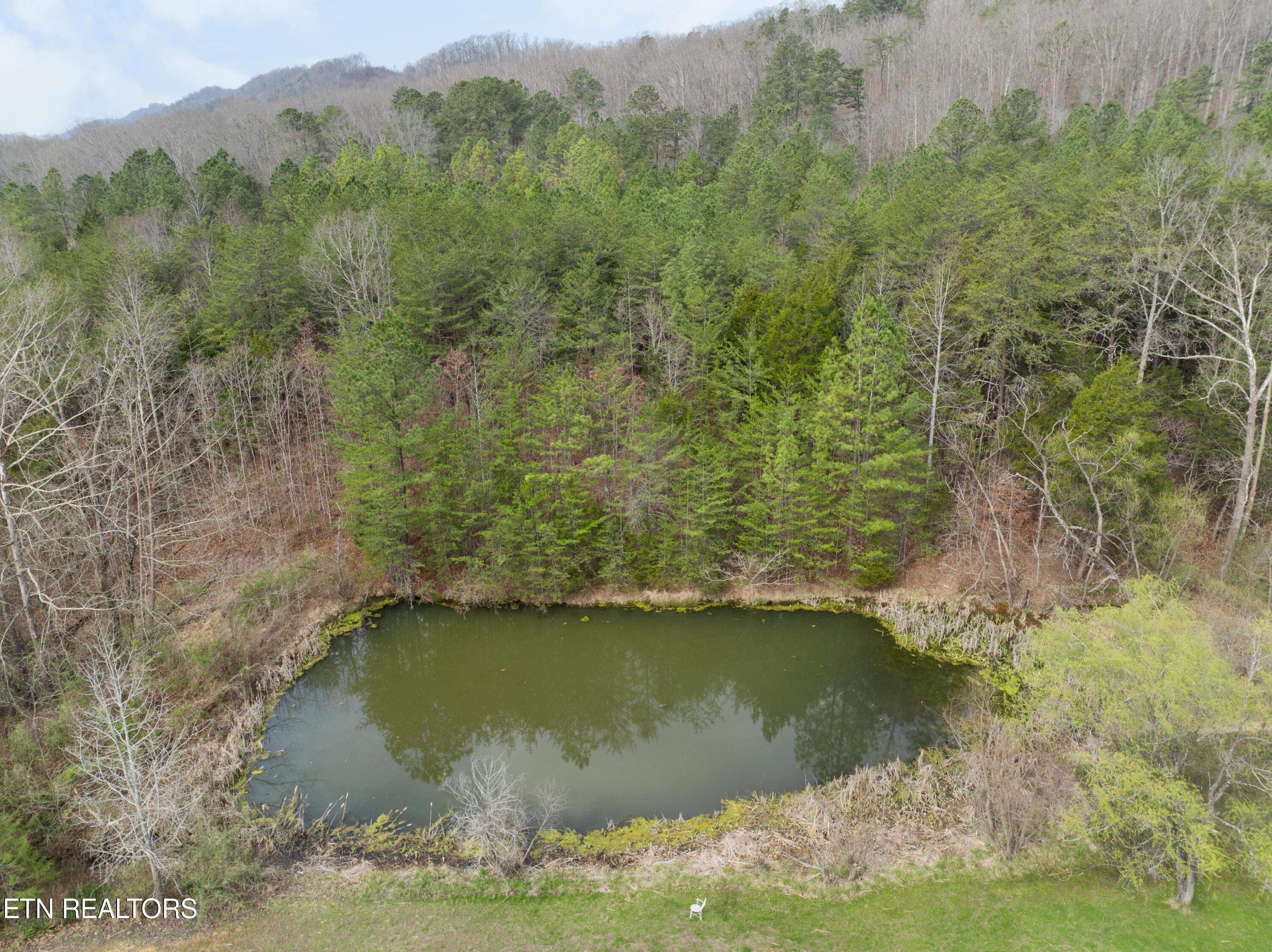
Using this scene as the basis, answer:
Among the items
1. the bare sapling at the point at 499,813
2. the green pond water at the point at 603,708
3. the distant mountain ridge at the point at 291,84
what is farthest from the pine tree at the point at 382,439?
the distant mountain ridge at the point at 291,84

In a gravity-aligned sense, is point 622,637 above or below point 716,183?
below

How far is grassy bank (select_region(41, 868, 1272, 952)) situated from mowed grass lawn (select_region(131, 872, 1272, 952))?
0.02 meters

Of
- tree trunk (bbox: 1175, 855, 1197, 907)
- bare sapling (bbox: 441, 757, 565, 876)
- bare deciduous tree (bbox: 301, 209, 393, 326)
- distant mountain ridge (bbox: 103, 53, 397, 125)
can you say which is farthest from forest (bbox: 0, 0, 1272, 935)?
distant mountain ridge (bbox: 103, 53, 397, 125)

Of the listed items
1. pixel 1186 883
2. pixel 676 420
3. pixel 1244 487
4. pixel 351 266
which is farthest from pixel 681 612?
pixel 351 266

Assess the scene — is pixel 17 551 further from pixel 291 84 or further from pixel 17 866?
pixel 291 84

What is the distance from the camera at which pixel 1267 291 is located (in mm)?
21656

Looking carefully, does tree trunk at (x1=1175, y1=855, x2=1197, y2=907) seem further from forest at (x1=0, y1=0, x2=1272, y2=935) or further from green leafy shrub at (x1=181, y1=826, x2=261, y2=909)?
green leafy shrub at (x1=181, y1=826, x2=261, y2=909)

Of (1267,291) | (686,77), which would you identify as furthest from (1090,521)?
(686,77)

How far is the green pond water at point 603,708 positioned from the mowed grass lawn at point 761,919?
2.70 m

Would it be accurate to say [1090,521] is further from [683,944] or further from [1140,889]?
[683,944]

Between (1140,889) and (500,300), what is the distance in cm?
3012

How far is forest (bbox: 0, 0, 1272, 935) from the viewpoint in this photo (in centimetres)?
1477

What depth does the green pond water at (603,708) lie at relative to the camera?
16.9 meters

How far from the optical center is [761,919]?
12266 mm
